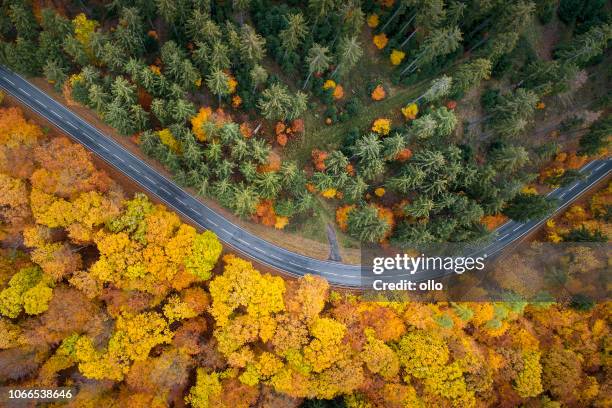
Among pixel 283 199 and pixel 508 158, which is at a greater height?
pixel 508 158

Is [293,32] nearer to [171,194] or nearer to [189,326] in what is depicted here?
[171,194]

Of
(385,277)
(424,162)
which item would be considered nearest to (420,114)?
(424,162)

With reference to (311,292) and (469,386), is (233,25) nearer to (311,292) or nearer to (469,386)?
(311,292)

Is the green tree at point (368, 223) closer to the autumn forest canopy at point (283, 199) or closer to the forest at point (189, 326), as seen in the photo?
the autumn forest canopy at point (283, 199)

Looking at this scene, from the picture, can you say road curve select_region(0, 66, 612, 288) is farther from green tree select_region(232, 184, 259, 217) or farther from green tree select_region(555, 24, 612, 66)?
green tree select_region(555, 24, 612, 66)

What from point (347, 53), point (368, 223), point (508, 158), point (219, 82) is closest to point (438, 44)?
point (347, 53)

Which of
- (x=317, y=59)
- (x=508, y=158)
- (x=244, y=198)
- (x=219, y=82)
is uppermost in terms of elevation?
(x=317, y=59)

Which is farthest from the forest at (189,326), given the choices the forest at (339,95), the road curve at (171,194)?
the forest at (339,95)
